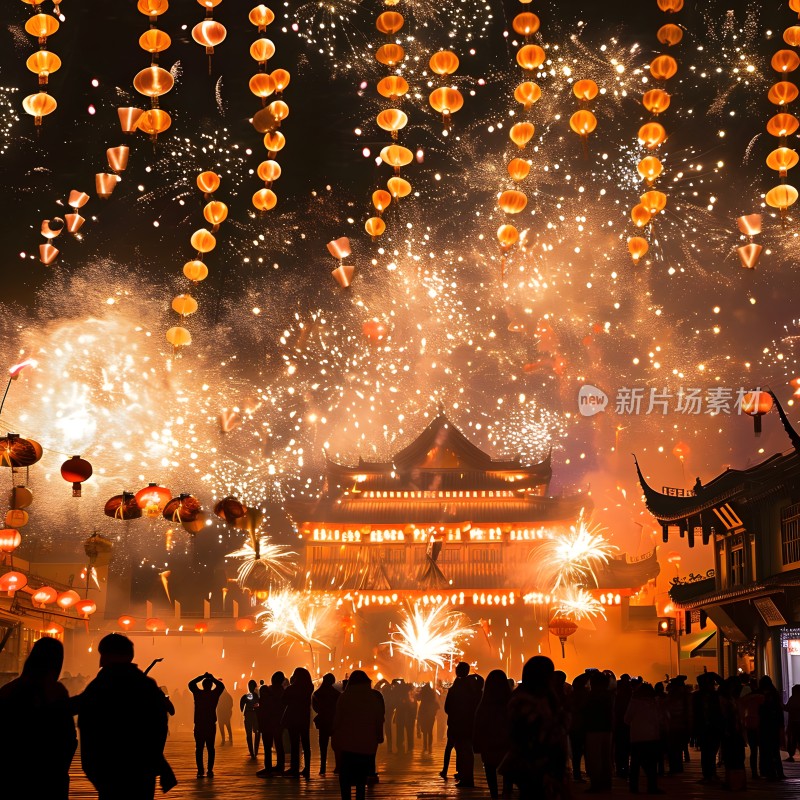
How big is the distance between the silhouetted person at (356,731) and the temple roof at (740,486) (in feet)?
37.0

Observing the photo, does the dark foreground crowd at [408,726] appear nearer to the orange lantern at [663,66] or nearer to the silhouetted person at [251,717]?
the silhouetted person at [251,717]

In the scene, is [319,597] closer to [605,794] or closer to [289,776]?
[289,776]

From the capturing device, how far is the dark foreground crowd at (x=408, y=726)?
14.4ft

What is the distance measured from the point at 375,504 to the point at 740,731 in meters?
23.9

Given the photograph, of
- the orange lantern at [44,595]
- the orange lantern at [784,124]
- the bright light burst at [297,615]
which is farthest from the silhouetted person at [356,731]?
the bright light burst at [297,615]

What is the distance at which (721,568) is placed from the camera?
25.5m

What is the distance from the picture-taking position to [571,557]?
33.4m

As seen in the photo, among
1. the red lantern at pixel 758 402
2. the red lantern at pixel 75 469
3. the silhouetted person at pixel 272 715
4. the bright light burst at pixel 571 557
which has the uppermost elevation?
the red lantern at pixel 758 402

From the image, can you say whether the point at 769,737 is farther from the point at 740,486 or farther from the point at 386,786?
the point at 740,486

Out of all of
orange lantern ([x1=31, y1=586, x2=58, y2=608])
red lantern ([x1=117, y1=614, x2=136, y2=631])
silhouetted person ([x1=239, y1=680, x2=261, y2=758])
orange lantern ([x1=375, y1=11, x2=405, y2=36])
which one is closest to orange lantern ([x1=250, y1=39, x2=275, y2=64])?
orange lantern ([x1=375, y1=11, x2=405, y2=36])

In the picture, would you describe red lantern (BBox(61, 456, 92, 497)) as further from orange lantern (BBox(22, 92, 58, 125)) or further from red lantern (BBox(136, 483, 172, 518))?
orange lantern (BBox(22, 92, 58, 125))

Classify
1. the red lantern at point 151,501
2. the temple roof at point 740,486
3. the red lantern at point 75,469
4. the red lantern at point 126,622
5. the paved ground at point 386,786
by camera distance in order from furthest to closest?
the red lantern at point 126,622 < the temple roof at point 740,486 < the red lantern at point 151,501 < the red lantern at point 75,469 < the paved ground at point 386,786

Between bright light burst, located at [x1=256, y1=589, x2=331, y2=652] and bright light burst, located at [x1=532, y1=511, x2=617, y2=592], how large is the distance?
23.1ft

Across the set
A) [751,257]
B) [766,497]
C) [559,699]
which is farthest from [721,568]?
[559,699]
